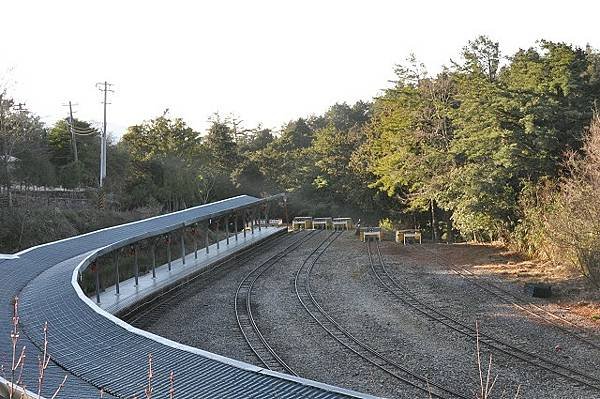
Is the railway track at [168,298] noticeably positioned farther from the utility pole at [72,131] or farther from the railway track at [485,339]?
the utility pole at [72,131]

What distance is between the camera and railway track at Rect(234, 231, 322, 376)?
10.5 meters

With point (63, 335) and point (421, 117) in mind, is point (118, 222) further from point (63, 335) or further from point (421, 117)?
point (63, 335)

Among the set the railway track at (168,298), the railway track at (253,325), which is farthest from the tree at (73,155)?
the railway track at (253,325)

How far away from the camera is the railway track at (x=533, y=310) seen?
11969 mm

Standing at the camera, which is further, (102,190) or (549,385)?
(102,190)

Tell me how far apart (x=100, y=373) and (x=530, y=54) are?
71.9 feet

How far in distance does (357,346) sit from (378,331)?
4.18ft

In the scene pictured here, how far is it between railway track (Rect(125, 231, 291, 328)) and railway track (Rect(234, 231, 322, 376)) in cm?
138

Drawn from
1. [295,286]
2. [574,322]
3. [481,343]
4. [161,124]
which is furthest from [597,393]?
[161,124]

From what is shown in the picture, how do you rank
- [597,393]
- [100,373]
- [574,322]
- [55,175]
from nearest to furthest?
[100,373]
[597,393]
[574,322]
[55,175]

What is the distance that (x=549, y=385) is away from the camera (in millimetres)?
9320

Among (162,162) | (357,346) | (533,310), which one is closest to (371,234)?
(533,310)

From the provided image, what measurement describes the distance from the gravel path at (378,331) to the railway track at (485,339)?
0.20 meters

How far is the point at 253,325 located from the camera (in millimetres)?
13062
